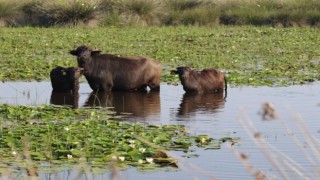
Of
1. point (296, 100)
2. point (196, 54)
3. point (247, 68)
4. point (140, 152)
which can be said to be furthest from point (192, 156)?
point (196, 54)

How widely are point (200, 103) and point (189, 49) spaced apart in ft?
28.1

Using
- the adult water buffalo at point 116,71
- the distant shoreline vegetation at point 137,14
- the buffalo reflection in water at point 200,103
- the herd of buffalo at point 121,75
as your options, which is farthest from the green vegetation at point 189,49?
the distant shoreline vegetation at point 137,14

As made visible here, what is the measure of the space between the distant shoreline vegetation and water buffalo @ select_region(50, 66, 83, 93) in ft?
51.4

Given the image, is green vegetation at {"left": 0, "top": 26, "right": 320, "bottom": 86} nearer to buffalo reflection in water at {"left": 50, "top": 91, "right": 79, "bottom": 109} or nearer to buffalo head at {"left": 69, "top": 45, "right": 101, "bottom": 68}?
buffalo head at {"left": 69, "top": 45, "right": 101, "bottom": 68}

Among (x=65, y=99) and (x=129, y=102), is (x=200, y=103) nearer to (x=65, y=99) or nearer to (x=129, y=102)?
(x=129, y=102)

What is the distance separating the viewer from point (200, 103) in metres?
13.8

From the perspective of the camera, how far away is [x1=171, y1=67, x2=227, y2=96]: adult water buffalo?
1485 centimetres

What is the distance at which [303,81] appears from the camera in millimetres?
16219

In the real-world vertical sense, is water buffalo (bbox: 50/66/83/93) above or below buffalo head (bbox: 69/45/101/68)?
below

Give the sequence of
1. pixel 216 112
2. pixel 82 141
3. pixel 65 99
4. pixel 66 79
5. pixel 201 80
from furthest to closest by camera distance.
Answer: pixel 201 80 → pixel 66 79 → pixel 65 99 → pixel 216 112 → pixel 82 141

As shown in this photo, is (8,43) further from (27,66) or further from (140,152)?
(140,152)

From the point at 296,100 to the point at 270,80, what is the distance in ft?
8.92

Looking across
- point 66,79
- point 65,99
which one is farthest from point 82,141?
point 66,79

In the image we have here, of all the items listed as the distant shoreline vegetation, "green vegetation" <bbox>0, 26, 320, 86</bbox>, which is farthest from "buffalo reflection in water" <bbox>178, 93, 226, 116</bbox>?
the distant shoreline vegetation
